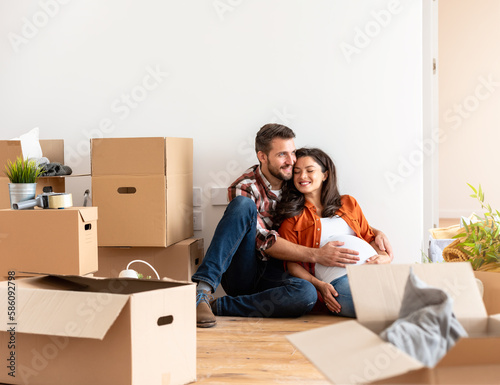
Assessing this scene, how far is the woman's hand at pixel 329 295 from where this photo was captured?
2.62 m

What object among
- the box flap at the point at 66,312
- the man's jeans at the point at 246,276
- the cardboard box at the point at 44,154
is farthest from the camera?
the cardboard box at the point at 44,154

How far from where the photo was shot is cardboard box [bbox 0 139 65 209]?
2.72 metres

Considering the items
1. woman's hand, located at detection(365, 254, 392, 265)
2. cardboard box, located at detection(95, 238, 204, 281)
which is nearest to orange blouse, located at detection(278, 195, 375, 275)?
woman's hand, located at detection(365, 254, 392, 265)

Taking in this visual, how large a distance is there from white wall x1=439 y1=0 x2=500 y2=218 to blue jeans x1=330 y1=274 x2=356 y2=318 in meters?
3.65

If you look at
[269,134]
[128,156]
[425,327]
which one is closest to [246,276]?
[269,134]

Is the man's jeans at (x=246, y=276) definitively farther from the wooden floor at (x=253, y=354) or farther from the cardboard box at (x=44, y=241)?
the cardboard box at (x=44, y=241)

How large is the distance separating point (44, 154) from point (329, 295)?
1.62 metres

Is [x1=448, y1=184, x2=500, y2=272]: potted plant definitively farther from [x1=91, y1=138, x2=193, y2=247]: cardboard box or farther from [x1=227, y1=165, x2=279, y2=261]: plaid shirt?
[x1=91, y1=138, x2=193, y2=247]: cardboard box

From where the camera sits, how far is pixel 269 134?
2.80 metres

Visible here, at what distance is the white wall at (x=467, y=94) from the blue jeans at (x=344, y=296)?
3.65 m

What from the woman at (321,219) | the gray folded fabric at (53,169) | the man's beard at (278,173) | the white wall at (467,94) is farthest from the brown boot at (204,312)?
the white wall at (467,94)

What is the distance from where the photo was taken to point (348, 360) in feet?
3.05

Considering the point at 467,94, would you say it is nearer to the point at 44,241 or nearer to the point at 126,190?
the point at 126,190

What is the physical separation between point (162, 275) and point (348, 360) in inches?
78.3
